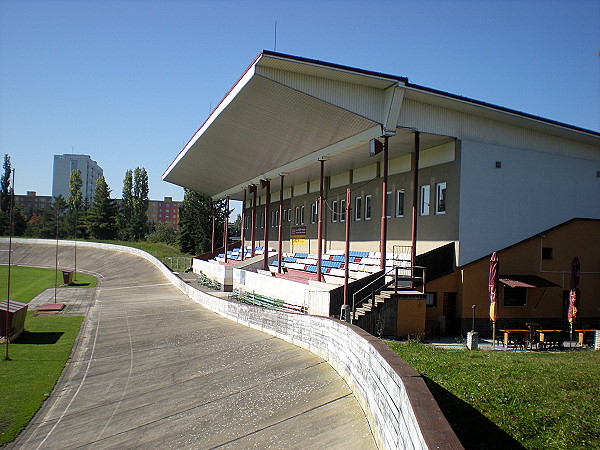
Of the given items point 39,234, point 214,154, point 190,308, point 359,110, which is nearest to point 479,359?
point 359,110

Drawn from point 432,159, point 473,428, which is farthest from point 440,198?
point 473,428

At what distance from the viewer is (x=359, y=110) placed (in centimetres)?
1981

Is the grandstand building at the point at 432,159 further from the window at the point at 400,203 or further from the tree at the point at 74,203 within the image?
the tree at the point at 74,203

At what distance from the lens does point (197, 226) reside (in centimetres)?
8138

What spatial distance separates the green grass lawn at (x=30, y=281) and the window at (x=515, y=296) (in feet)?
95.9

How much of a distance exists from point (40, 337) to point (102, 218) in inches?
3151

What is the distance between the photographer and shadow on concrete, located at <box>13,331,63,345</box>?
64.7 ft

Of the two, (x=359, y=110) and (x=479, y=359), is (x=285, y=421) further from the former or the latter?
(x=359, y=110)

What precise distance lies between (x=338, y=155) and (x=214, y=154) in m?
11.2

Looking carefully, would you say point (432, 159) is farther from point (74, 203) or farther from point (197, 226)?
point (74, 203)

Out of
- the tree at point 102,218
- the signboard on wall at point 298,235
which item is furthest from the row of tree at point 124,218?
the signboard on wall at point 298,235

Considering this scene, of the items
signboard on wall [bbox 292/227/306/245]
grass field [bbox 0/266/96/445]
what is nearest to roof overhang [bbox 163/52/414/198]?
signboard on wall [bbox 292/227/306/245]

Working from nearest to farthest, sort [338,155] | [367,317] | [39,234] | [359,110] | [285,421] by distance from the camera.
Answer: [285,421]
[367,317]
[359,110]
[338,155]
[39,234]

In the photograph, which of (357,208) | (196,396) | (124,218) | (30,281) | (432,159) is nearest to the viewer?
(196,396)
